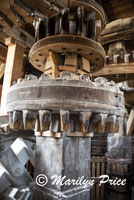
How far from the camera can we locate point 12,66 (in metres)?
2.93

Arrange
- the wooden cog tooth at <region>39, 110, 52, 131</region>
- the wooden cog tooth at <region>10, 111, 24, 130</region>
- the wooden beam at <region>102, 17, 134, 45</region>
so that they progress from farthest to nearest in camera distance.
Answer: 1. the wooden beam at <region>102, 17, 134, 45</region>
2. the wooden cog tooth at <region>10, 111, 24, 130</region>
3. the wooden cog tooth at <region>39, 110, 52, 131</region>

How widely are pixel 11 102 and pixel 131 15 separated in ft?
12.7

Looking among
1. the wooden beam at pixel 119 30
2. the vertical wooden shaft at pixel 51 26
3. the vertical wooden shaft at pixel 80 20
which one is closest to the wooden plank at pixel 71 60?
the vertical wooden shaft at pixel 80 20

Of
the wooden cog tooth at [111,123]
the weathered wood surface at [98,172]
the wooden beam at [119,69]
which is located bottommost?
the weathered wood surface at [98,172]

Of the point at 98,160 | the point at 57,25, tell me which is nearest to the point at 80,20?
the point at 57,25

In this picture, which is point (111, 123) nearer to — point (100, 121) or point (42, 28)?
point (100, 121)

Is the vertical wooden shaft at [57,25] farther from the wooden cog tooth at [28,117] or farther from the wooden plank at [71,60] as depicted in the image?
the wooden cog tooth at [28,117]

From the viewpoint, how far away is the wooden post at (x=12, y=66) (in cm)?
288

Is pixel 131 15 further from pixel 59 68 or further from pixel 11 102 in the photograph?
pixel 11 102

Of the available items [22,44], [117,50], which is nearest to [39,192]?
[22,44]

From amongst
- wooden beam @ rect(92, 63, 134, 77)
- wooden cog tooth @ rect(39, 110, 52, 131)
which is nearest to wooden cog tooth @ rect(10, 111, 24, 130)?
wooden cog tooth @ rect(39, 110, 52, 131)

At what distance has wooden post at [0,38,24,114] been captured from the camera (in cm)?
288

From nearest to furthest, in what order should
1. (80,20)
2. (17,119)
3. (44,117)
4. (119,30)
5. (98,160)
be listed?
(44,117)
(17,119)
(80,20)
(119,30)
(98,160)

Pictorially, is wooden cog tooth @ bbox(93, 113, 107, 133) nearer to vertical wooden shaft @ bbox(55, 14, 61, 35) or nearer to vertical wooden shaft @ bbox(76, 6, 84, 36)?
vertical wooden shaft @ bbox(76, 6, 84, 36)
